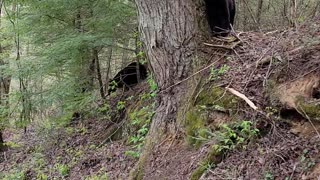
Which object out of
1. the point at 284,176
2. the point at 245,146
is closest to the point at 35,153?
the point at 245,146

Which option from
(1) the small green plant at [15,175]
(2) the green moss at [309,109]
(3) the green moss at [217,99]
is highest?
(2) the green moss at [309,109]

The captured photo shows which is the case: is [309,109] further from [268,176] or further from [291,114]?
[268,176]

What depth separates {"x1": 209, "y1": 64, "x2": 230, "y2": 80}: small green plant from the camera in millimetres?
4804

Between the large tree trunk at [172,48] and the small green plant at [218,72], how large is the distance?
325 mm

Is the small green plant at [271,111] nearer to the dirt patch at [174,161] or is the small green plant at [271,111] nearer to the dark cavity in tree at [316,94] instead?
the dark cavity in tree at [316,94]

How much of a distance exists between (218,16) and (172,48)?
0.88 meters

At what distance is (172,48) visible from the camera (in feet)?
16.8

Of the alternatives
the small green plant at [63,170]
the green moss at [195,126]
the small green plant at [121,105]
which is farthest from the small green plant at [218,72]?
the small green plant at [63,170]

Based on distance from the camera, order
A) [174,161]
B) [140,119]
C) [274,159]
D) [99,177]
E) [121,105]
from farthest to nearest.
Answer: [121,105] < [140,119] < [99,177] < [174,161] < [274,159]

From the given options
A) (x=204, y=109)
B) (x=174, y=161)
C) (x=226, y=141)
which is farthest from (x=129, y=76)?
(x=226, y=141)

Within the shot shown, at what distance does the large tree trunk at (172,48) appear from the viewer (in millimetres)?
5062

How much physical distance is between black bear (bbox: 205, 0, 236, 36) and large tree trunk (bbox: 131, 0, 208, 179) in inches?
6.6

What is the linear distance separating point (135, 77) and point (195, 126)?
431cm

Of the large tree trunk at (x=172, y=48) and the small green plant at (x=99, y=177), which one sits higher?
the large tree trunk at (x=172, y=48)
